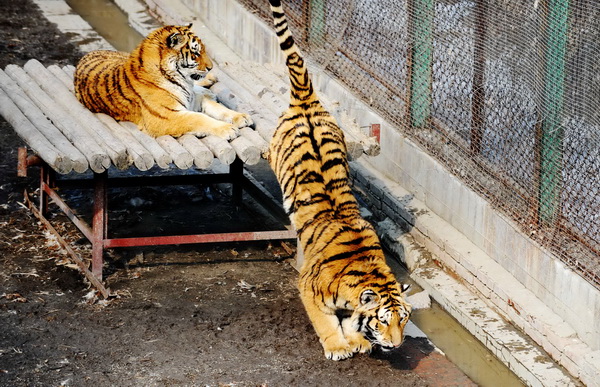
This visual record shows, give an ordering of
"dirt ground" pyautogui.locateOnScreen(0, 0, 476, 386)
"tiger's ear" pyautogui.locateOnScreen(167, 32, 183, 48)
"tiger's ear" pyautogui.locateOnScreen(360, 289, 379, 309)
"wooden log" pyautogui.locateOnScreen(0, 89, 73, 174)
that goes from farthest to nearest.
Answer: "tiger's ear" pyautogui.locateOnScreen(167, 32, 183, 48), "wooden log" pyautogui.locateOnScreen(0, 89, 73, 174), "dirt ground" pyautogui.locateOnScreen(0, 0, 476, 386), "tiger's ear" pyautogui.locateOnScreen(360, 289, 379, 309)

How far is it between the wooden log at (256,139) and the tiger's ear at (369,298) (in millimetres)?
1462

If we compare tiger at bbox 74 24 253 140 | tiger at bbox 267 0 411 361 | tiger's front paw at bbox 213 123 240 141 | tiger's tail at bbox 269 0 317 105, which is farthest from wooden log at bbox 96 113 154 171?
tiger's tail at bbox 269 0 317 105

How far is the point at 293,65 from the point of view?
7246mm

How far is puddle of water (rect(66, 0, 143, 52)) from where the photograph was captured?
12317 mm

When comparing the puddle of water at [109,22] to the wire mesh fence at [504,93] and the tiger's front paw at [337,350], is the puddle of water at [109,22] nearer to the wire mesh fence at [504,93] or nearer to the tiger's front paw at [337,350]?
the wire mesh fence at [504,93]

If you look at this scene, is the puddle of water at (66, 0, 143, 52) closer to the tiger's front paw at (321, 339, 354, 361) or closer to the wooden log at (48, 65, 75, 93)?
the wooden log at (48, 65, 75, 93)

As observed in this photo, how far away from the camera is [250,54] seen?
11.1 metres

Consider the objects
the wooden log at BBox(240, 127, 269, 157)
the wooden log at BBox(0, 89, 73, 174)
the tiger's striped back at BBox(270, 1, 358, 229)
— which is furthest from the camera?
the wooden log at BBox(240, 127, 269, 157)

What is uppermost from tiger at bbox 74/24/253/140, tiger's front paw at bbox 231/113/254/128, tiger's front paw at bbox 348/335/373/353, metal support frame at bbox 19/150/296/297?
tiger at bbox 74/24/253/140

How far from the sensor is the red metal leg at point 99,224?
726 centimetres

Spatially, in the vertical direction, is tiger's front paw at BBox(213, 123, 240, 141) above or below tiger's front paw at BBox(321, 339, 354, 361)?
above

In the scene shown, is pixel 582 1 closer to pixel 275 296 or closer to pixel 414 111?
pixel 414 111

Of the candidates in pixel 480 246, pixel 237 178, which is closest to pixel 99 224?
pixel 237 178

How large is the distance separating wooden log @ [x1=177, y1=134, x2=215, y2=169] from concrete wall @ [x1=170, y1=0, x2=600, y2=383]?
1.76 m
